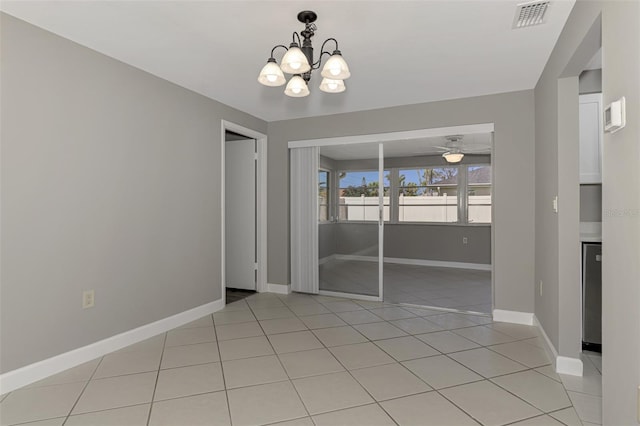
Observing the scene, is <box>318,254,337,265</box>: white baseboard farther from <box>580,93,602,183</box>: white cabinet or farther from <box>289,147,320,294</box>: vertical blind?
<box>580,93,602,183</box>: white cabinet

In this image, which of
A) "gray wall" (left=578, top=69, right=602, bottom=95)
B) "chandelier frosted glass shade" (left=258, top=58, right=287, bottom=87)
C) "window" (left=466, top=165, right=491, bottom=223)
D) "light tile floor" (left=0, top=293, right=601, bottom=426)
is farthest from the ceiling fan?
"chandelier frosted glass shade" (left=258, top=58, right=287, bottom=87)

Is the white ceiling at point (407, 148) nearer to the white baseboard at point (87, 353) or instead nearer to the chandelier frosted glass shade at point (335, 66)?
the chandelier frosted glass shade at point (335, 66)

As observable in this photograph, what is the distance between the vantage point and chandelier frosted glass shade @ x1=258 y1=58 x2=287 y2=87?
213cm

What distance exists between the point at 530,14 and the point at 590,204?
1.92 meters

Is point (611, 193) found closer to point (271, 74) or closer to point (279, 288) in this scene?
point (271, 74)

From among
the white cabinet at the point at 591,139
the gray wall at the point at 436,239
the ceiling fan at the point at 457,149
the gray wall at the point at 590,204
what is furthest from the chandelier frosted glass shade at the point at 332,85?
the gray wall at the point at 436,239

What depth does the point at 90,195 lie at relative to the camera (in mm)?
2742

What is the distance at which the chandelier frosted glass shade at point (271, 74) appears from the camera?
2133 millimetres

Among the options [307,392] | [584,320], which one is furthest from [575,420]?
[307,392]

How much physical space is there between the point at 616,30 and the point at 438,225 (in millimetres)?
6130

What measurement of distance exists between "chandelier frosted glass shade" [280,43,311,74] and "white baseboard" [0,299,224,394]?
2543 millimetres

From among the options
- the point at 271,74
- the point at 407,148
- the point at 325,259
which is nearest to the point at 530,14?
the point at 271,74

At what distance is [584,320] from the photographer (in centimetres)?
285

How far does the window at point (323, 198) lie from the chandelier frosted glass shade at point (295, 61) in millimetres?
2696
